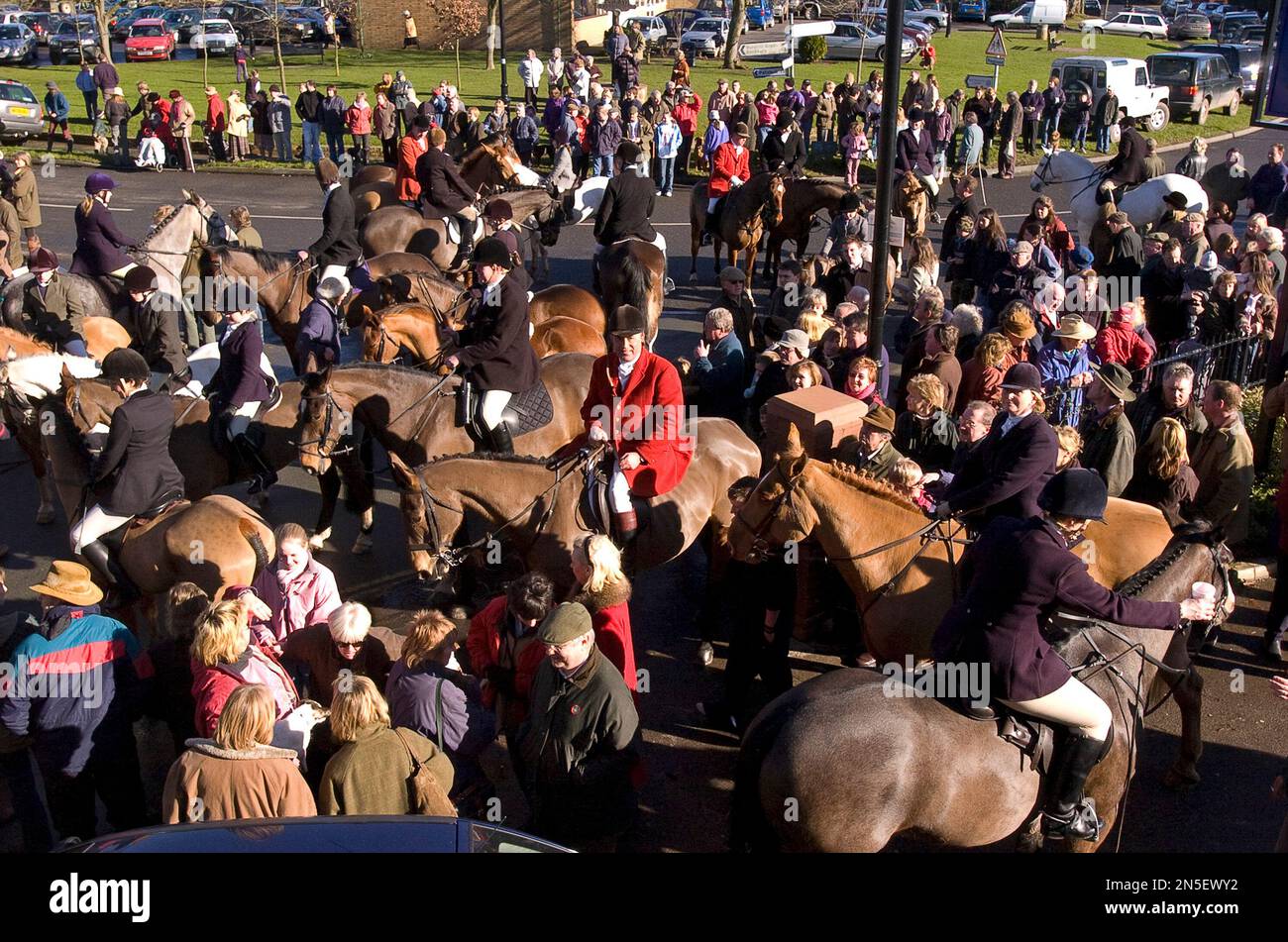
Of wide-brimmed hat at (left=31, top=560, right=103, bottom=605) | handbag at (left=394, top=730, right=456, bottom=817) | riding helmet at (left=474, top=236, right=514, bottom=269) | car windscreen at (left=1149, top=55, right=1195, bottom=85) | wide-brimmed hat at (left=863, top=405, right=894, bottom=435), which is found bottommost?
handbag at (left=394, top=730, right=456, bottom=817)

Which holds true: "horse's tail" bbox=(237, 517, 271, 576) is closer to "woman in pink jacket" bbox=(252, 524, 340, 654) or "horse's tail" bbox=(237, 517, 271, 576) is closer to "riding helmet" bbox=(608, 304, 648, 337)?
"woman in pink jacket" bbox=(252, 524, 340, 654)

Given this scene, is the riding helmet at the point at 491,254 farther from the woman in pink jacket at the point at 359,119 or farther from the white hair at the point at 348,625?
the woman in pink jacket at the point at 359,119

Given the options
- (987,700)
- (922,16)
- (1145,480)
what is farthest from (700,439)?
(922,16)

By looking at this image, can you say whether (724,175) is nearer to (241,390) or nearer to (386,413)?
(386,413)

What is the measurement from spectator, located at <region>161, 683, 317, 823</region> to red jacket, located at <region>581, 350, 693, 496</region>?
11.5 feet

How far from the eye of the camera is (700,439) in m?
→ 8.62

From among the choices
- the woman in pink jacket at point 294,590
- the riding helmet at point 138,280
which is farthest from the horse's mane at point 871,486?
the riding helmet at point 138,280

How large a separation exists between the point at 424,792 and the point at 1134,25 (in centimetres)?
5690

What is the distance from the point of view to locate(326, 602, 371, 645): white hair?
6105 mm

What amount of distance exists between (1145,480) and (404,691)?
5.43 m

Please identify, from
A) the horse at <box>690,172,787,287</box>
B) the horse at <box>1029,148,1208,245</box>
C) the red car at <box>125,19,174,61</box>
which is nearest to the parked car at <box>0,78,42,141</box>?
→ the red car at <box>125,19,174,61</box>

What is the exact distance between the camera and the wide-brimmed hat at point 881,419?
301 inches

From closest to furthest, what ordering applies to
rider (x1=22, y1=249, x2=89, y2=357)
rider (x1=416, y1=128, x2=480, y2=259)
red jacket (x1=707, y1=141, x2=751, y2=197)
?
rider (x1=22, y1=249, x2=89, y2=357)
rider (x1=416, y1=128, x2=480, y2=259)
red jacket (x1=707, y1=141, x2=751, y2=197)

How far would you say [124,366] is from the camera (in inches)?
320
